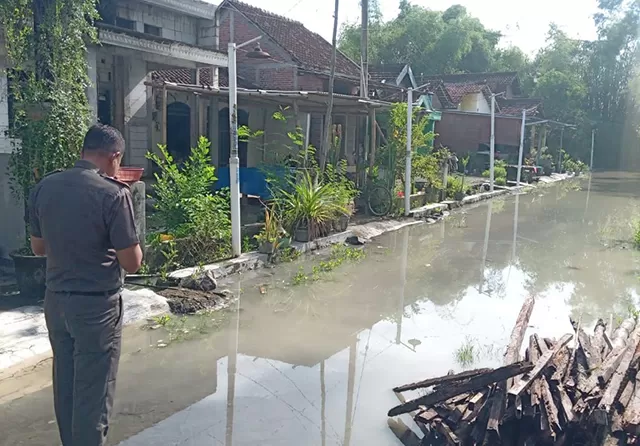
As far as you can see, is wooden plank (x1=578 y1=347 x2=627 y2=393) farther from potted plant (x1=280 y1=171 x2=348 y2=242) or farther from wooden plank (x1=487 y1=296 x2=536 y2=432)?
potted plant (x1=280 y1=171 x2=348 y2=242)

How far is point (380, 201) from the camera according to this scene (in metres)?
14.5

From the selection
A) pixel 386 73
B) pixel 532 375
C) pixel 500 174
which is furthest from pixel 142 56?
pixel 500 174

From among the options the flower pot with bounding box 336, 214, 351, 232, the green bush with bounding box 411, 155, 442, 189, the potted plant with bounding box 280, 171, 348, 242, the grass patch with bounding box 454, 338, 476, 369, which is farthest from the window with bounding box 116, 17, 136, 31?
the grass patch with bounding box 454, 338, 476, 369

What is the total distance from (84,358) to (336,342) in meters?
3.54

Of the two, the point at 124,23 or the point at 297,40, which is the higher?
the point at 297,40

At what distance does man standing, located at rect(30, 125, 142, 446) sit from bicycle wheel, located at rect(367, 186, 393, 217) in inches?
454

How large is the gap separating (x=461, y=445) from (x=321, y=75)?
17.1 m

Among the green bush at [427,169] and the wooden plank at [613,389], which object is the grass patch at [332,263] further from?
the green bush at [427,169]

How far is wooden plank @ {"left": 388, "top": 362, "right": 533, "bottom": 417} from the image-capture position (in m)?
3.79

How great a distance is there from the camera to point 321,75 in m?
19.6

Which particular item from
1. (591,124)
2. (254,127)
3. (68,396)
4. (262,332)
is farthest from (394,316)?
(591,124)

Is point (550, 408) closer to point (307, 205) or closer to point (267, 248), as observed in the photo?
point (267, 248)

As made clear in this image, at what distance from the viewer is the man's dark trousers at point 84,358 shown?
3006mm

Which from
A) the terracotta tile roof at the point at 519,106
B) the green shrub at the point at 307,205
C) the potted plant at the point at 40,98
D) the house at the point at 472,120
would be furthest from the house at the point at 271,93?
the terracotta tile roof at the point at 519,106
